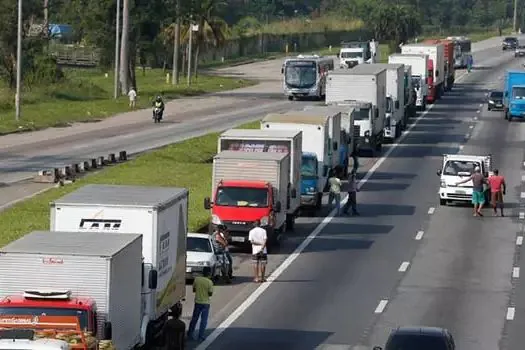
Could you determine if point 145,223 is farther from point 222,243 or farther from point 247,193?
point 247,193

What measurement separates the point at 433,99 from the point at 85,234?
79809 millimetres

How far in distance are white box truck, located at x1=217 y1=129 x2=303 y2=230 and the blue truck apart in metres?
43.2

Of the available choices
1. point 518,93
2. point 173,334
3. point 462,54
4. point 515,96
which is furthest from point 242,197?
point 462,54

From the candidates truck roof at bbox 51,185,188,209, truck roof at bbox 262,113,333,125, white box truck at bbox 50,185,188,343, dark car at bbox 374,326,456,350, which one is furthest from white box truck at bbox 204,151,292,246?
dark car at bbox 374,326,456,350

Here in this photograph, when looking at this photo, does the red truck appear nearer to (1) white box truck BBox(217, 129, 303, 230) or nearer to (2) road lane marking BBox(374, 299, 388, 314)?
(1) white box truck BBox(217, 129, 303, 230)

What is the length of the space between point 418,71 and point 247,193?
5482cm

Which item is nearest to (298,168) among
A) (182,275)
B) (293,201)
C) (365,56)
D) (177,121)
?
(293,201)

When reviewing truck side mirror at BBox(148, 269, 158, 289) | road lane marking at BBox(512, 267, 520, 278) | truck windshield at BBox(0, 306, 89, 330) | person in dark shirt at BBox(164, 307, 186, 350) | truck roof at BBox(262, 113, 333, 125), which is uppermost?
truck roof at BBox(262, 113, 333, 125)

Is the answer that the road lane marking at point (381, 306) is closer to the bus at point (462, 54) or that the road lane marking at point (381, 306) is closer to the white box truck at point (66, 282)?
the white box truck at point (66, 282)

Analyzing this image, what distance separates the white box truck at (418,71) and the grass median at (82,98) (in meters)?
15.8

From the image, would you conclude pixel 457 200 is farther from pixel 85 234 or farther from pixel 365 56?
pixel 365 56

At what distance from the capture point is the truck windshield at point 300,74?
104 metres

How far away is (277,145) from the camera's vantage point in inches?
1865

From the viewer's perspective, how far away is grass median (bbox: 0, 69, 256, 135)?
83.0m
